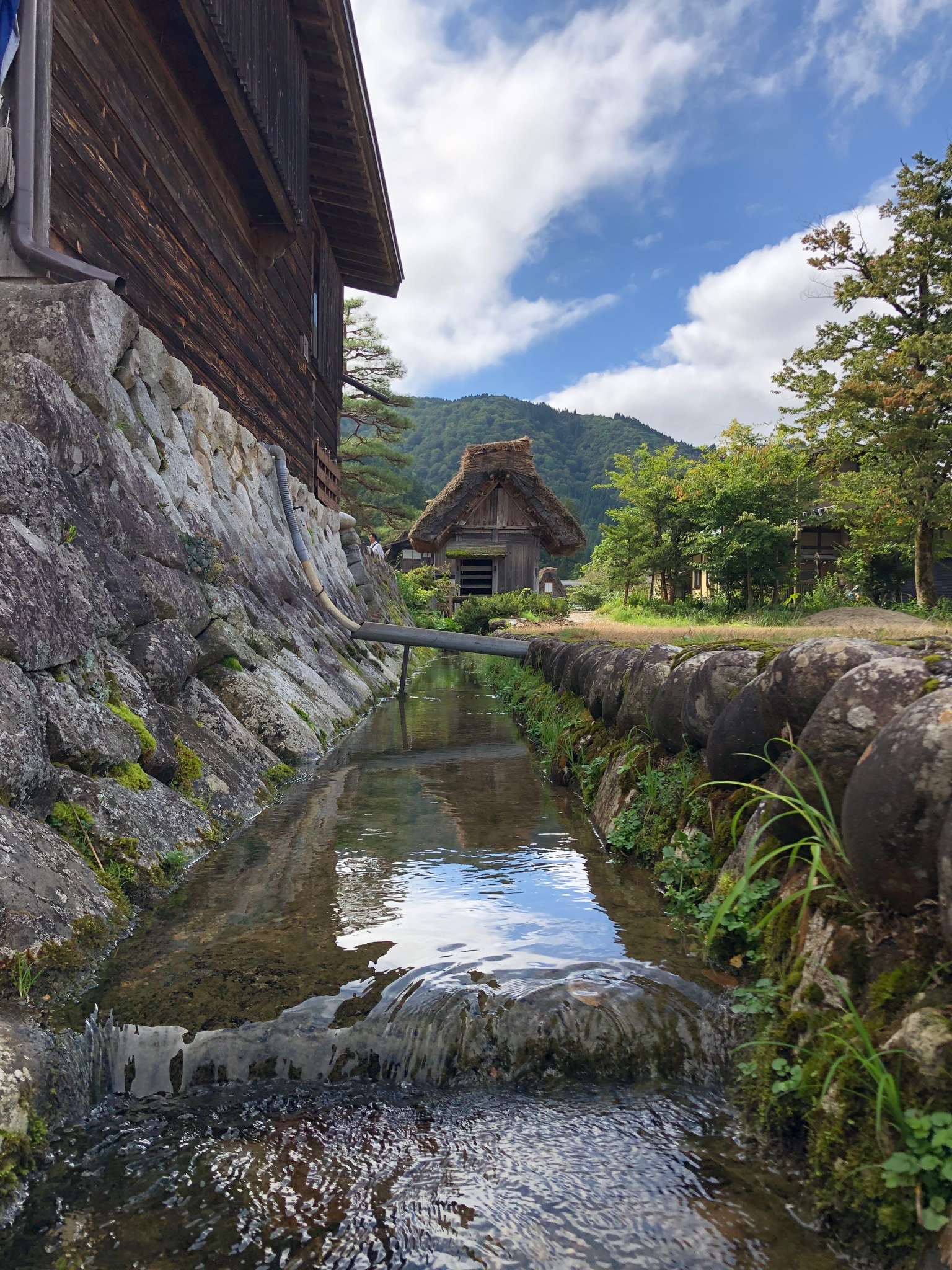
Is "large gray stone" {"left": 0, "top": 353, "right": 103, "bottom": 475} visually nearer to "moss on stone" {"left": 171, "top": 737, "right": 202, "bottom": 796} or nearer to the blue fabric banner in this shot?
"moss on stone" {"left": 171, "top": 737, "right": 202, "bottom": 796}

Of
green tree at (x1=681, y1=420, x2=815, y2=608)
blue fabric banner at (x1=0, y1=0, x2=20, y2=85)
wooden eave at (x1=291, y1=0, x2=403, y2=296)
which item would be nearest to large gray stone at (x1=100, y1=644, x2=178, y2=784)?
blue fabric banner at (x1=0, y1=0, x2=20, y2=85)

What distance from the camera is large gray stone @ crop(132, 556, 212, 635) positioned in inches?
204

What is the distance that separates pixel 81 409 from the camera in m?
4.94

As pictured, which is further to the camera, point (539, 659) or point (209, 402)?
point (539, 659)

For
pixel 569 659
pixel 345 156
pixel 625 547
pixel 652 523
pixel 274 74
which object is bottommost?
pixel 569 659

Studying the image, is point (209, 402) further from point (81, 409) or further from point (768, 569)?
point (768, 569)

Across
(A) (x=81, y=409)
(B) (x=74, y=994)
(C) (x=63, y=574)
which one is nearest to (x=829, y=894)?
(B) (x=74, y=994)

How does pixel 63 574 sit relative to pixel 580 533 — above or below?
A: below

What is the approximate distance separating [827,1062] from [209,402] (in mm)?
8664

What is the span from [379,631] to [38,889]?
8.92 metres

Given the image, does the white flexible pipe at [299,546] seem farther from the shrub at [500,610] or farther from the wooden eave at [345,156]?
the shrub at [500,610]

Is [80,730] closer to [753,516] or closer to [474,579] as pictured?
[753,516]

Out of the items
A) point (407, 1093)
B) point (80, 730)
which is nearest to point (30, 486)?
point (80, 730)

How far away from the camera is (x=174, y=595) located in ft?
17.7
